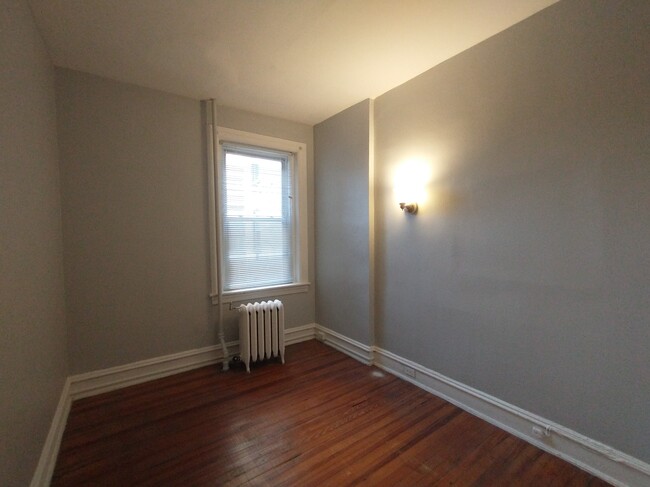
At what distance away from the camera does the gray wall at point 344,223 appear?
113 inches

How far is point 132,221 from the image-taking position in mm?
2506

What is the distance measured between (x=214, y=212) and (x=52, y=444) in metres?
1.94

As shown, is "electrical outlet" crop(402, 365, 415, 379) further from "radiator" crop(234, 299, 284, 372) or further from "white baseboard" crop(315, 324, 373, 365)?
"radiator" crop(234, 299, 284, 372)

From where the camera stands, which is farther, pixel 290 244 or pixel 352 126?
pixel 290 244

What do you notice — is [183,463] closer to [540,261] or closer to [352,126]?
[540,261]

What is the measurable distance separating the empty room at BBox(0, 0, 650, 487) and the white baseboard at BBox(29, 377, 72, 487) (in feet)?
0.08

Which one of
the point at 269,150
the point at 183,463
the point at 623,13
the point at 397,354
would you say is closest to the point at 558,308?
the point at 397,354

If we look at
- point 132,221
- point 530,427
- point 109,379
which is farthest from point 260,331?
point 530,427

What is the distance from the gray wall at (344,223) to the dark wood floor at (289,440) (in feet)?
2.55

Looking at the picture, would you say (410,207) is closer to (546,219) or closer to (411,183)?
(411,183)

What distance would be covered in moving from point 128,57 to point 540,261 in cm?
311

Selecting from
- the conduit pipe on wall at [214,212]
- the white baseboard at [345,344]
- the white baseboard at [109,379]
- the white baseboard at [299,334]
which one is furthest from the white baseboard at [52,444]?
the white baseboard at [345,344]

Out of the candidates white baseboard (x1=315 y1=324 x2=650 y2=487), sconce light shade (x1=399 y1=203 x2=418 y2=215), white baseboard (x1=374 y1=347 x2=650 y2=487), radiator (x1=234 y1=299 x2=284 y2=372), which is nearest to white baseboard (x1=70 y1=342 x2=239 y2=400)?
radiator (x1=234 y1=299 x2=284 y2=372)

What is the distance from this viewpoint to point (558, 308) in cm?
171
